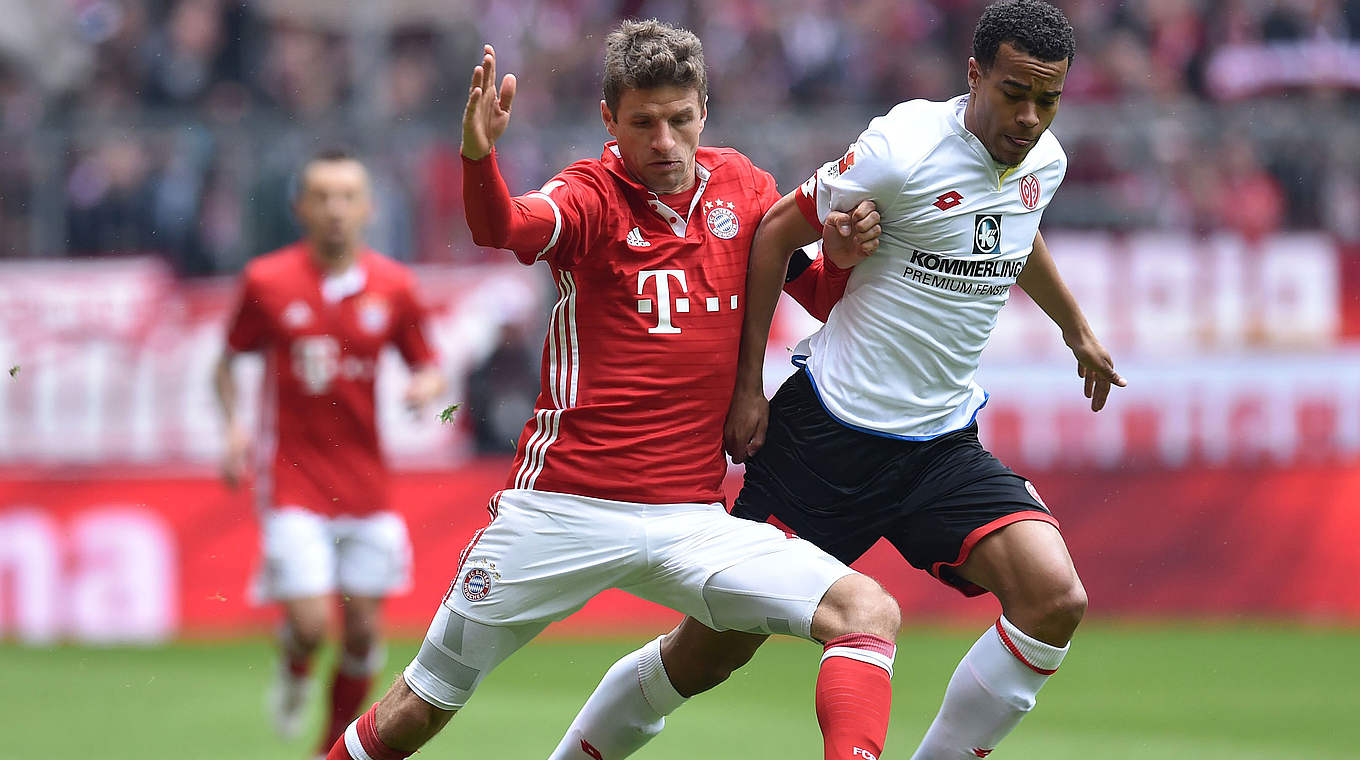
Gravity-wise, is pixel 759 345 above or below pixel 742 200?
below

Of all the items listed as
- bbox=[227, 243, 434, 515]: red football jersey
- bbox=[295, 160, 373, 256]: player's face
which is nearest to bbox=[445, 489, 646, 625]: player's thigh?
bbox=[227, 243, 434, 515]: red football jersey

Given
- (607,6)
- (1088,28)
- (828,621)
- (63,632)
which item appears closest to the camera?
(828,621)

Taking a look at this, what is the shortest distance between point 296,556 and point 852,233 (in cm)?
361

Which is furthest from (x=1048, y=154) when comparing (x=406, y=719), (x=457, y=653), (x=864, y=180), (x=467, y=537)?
(x=467, y=537)

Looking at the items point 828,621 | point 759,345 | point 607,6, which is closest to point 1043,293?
point 759,345

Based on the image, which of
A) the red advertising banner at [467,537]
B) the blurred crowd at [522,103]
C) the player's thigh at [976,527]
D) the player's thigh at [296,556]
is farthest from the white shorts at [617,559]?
the blurred crowd at [522,103]

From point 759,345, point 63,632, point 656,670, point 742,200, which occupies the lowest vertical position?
point 63,632

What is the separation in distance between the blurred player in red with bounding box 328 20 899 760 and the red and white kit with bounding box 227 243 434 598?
8.86ft

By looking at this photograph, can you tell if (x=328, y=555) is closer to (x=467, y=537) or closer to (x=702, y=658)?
(x=702, y=658)

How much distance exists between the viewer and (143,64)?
1209 centimetres

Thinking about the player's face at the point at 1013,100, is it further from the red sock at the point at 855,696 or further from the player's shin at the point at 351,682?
the player's shin at the point at 351,682

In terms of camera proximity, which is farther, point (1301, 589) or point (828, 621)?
point (1301, 589)

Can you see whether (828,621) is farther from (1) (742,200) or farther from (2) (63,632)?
(2) (63,632)

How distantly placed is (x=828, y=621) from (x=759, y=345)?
32.0 inches
